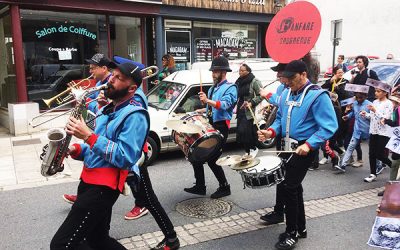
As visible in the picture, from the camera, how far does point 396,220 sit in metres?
2.41

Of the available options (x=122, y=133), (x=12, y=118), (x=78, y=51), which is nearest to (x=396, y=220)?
(x=122, y=133)

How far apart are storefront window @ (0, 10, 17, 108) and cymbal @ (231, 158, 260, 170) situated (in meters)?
8.74

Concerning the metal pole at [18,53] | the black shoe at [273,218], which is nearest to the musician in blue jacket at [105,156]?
the black shoe at [273,218]

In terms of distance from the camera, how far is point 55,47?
10852 mm

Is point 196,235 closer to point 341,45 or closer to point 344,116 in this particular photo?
point 344,116

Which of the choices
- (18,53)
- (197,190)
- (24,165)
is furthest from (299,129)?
(18,53)

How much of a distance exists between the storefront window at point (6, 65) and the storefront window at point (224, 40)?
615cm

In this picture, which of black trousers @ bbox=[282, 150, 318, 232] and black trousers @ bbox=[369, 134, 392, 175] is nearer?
black trousers @ bbox=[282, 150, 318, 232]

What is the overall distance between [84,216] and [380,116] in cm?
484

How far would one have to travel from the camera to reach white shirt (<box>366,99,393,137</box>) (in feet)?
19.1

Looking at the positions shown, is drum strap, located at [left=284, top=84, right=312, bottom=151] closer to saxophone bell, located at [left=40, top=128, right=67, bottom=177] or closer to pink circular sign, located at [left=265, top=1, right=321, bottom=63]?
pink circular sign, located at [left=265, top=1, right=321, bottom=63]

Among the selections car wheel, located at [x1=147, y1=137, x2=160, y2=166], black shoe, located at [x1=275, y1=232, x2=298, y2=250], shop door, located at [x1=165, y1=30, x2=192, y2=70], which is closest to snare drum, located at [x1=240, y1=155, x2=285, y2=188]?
black shoe, located at [x1=275, y1=232, x2=298, y2=250]

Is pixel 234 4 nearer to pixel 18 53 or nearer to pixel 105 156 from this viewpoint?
pixel 18 53

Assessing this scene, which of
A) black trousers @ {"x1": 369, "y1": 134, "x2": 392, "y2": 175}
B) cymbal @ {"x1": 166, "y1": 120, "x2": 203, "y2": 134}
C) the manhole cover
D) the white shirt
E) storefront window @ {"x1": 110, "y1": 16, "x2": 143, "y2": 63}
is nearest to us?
cymbal @ {"x1": 166, "y1": 120, "x2": 203, "y2": 134}
